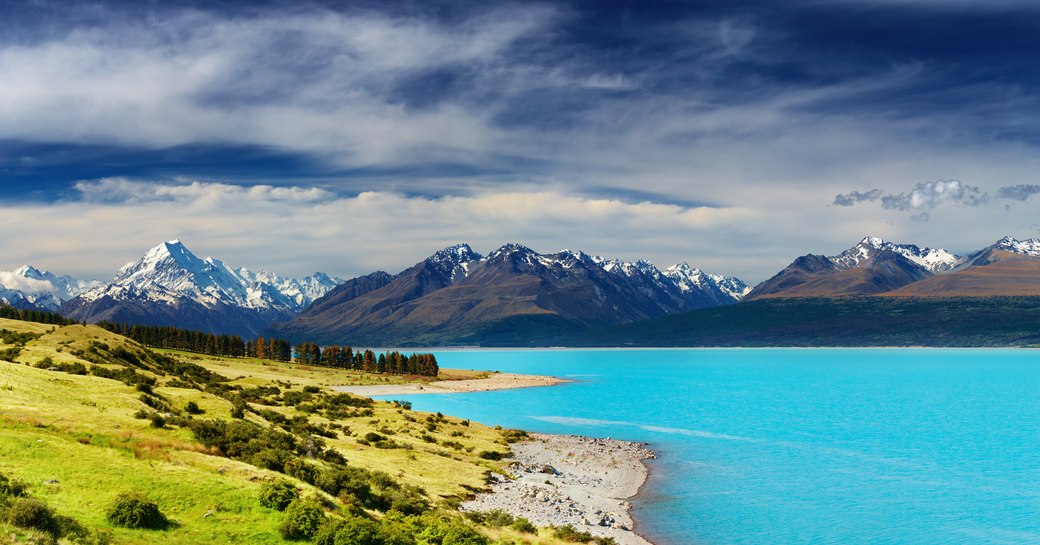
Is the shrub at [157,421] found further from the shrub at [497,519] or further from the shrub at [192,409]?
the shrub at [497,519]

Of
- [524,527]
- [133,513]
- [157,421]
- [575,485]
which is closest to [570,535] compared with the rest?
[524,527]

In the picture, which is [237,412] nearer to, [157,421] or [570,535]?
[157,421]

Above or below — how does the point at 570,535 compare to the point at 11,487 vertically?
below

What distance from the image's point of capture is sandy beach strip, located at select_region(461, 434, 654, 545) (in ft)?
164

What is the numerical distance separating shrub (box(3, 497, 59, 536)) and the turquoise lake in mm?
37181

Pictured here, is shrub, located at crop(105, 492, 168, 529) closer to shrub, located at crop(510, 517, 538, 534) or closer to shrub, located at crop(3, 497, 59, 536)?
shrub, located at crop(3, 497, 59, 536)

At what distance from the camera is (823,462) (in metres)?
81.6

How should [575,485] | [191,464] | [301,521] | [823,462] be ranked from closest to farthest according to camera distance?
1. [301,521]
2. [191,464]
3. [575,485]
4. [823,462]

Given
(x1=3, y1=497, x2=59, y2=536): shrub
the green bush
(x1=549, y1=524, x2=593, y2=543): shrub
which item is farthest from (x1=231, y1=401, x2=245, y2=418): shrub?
(x1=3, y1=497, x2=59, y2=536): shrub

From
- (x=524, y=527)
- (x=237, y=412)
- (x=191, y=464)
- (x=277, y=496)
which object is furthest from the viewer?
(x=237, y=412)

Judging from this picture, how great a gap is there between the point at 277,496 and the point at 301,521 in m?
3.04

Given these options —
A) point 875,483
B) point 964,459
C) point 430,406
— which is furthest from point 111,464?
point 430,406

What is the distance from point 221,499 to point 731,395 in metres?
159

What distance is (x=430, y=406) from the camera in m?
151
